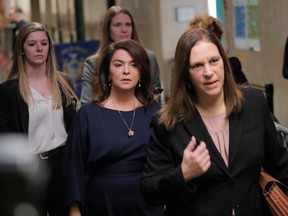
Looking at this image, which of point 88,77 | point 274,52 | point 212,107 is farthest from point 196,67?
point 274,52

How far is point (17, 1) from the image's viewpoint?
15.7 meters

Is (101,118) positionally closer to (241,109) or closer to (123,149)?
(123,149)

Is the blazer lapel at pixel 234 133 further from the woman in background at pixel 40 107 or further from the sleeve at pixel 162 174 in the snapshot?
the woman in background at pixel 40 107

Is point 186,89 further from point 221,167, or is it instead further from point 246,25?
point 246,25

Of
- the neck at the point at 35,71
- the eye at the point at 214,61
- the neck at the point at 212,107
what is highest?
the eye at the point at 214,61

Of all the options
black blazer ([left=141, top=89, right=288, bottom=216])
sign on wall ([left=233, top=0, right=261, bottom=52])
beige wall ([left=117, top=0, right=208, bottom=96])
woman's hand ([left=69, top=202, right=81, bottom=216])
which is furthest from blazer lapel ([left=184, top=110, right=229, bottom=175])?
beige wall ([left=117, top=0, right=208, bottom=96])

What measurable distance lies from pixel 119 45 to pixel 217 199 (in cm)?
182

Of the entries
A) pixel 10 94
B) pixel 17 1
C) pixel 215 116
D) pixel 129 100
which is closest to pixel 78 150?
pixel 129 100

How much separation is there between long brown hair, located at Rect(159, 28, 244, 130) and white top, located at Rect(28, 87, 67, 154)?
2.01 m

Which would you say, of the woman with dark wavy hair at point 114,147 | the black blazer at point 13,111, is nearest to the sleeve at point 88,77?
the black blazer at point 13,111

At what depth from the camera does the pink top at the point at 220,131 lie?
3.55 m

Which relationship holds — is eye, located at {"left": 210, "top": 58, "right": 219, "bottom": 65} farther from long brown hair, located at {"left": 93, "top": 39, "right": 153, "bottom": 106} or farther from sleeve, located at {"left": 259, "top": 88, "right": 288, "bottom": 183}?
long brown hair, located at {"left": 93, "top": 39, "right": 153, "bottom": 106}

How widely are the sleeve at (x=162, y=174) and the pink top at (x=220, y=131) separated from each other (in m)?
0.21

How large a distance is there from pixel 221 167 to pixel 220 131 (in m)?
0.22
